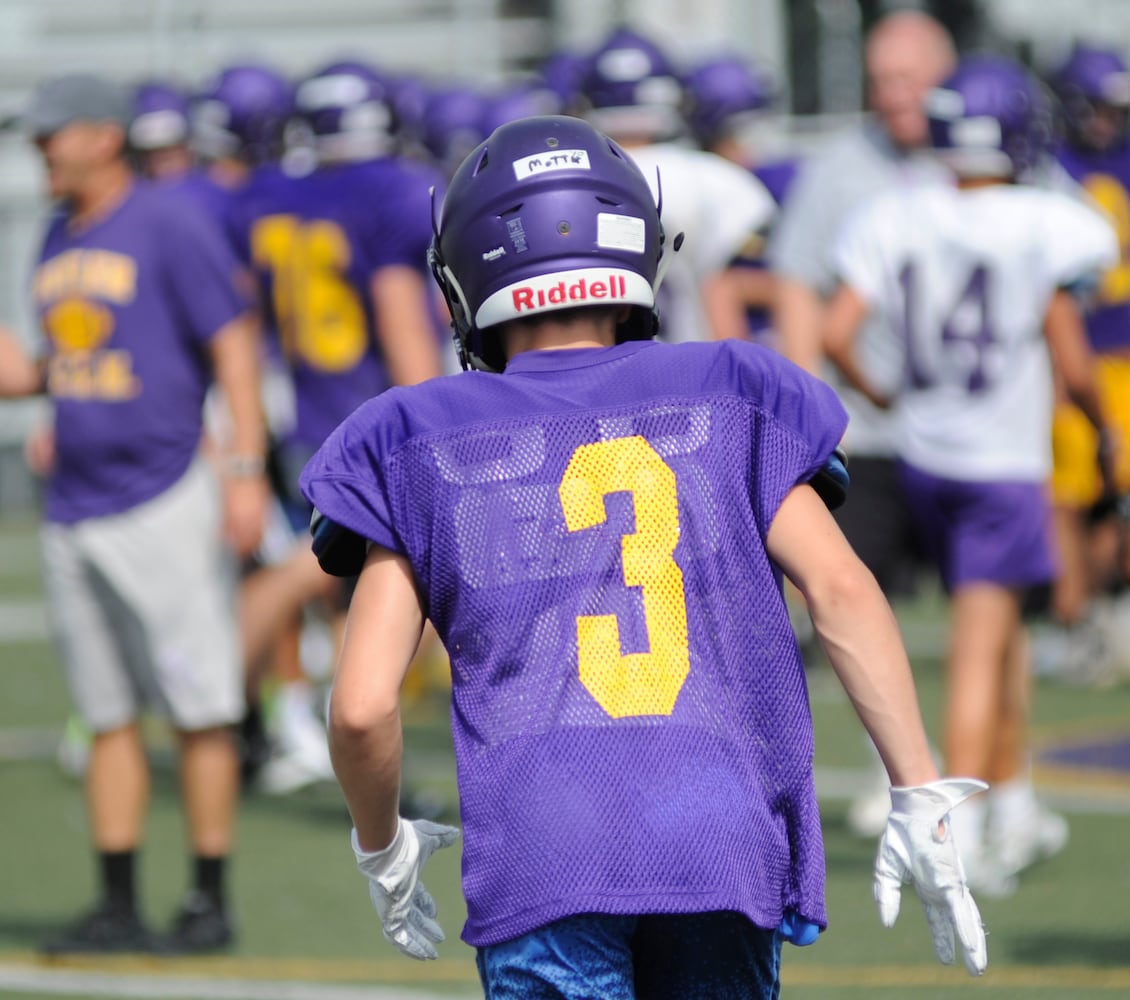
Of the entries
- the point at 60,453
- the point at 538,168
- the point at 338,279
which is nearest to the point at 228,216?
the point at 338,279

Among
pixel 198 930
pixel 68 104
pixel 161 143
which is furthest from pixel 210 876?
pixel 161 143

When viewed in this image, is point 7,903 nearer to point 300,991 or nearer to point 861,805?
point 300,991

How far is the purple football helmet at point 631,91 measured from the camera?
7.58m

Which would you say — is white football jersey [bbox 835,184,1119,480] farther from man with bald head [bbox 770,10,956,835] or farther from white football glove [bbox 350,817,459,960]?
white football glove [bbox 350,817,459,960]

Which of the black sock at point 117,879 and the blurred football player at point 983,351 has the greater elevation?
the blurred football player at point 983,351

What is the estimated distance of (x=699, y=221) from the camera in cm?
772

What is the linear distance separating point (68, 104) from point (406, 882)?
3.41 meters

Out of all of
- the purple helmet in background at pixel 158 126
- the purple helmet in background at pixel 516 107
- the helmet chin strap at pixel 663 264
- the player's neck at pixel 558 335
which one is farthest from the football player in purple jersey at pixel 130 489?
the purple helmet in background at pixel 516 107

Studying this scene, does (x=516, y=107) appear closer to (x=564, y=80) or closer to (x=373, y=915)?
(x=564, y=80)

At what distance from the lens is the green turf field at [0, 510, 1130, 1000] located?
213 inches

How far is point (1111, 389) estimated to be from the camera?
10000 mm

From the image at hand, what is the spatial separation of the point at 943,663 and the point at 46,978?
18.6ft

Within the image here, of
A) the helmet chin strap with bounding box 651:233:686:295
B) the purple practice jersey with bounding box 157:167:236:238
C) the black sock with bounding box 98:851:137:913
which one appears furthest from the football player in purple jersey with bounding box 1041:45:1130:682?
the helmet chin strap with bounding box 651:233:686:295

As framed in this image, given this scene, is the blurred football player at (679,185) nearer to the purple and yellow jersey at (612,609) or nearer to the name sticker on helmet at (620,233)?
the name sticker on helmet at (620,233)
